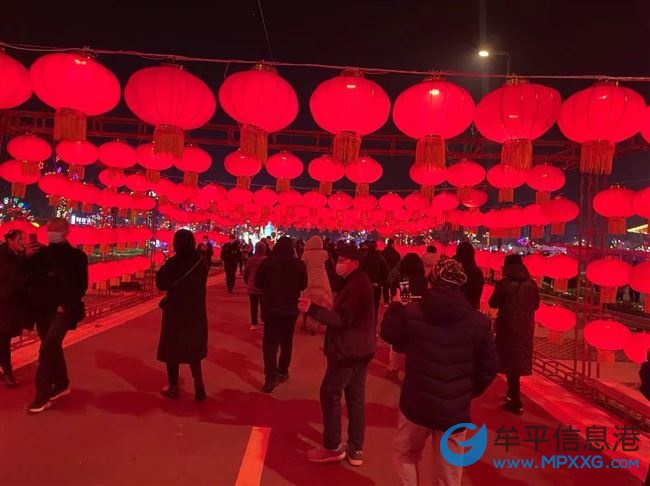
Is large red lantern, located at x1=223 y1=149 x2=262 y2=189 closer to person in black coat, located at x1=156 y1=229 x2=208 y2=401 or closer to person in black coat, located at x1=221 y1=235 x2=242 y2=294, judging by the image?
person in black coat, located at x1=156 y1=229 x2=208 y2=401

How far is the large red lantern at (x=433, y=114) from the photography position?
13.2ft

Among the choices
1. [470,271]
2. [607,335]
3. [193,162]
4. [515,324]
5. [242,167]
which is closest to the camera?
[515,324]

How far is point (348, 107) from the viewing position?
13.2 feet

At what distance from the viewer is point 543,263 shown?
23.2ft

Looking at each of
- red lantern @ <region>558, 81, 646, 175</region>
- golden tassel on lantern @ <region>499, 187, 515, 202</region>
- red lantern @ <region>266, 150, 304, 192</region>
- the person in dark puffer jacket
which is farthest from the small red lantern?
red lantern @ <region>266, 150, 304, 192</region>

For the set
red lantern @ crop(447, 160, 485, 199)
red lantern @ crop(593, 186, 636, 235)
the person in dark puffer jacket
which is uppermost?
red lantern @ crop(447, 160, 485, 199)

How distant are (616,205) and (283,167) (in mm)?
4587

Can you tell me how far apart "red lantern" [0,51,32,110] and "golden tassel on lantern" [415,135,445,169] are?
3569 millimetres

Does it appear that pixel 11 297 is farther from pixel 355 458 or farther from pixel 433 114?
pixel 433 114

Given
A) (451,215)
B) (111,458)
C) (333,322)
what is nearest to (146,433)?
(111,458)

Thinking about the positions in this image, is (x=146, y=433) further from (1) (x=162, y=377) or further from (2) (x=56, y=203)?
(2) (x=56, y=203)

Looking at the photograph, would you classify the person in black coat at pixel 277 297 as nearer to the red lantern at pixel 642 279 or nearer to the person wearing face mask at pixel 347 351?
the person wearing face mask at pixel 347 351

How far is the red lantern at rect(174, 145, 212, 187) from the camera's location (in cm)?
702

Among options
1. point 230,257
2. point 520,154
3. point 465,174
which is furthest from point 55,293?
point 230,257
